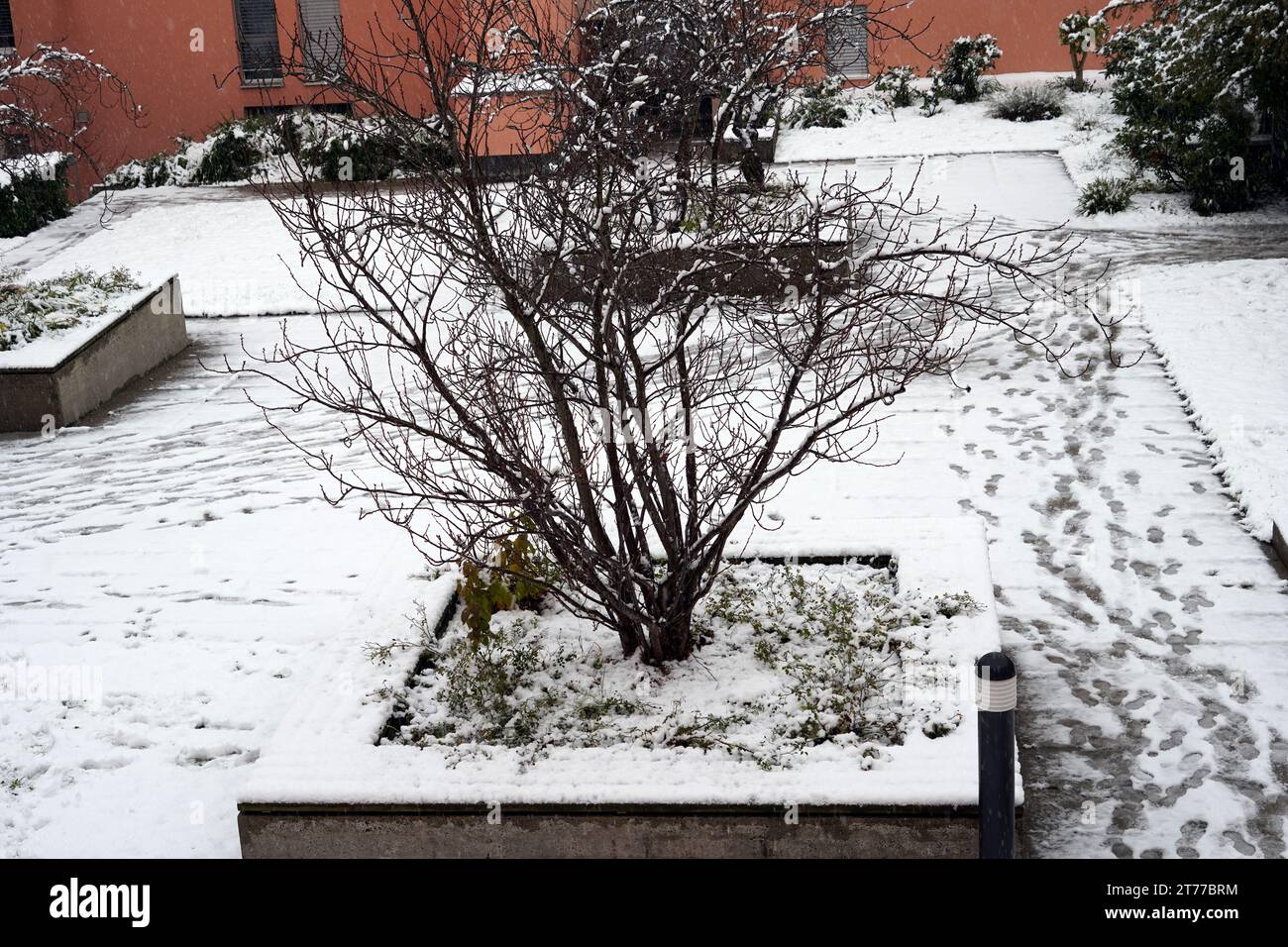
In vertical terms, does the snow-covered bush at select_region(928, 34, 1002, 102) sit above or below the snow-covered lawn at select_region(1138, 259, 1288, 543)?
above

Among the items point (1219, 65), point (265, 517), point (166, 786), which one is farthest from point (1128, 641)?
point (1219, 65)

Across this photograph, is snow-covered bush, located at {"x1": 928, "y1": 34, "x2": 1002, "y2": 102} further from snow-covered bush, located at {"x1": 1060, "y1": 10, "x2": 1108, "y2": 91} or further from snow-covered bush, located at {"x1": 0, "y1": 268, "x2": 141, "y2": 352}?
snow-covered bush, located at {"x1": 0, "y1": 268, "x2": 141, "y2": 352}

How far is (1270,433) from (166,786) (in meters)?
7.34

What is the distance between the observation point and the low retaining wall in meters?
4.46

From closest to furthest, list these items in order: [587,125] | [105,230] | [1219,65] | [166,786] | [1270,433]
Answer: [587,125] < [166,786] < [1270,433] < [1219,65] < [105,230]

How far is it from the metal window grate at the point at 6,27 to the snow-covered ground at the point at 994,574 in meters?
15.1

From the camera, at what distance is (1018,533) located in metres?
7.69

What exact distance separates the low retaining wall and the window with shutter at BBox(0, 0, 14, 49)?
23.9 meters

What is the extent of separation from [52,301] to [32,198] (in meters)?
8.28

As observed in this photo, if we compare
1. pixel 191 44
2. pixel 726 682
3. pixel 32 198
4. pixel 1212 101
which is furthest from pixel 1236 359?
pixel 191 44

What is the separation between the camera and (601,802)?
15.0ft

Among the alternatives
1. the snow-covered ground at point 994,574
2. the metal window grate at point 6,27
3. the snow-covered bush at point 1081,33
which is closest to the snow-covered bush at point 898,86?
the snow-covered bush at point 1081,33

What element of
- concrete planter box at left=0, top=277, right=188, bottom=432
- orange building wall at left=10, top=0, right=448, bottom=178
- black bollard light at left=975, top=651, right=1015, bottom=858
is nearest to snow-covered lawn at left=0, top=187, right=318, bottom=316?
concrete planter box at left=0, top=277, right=188, bottom=432
